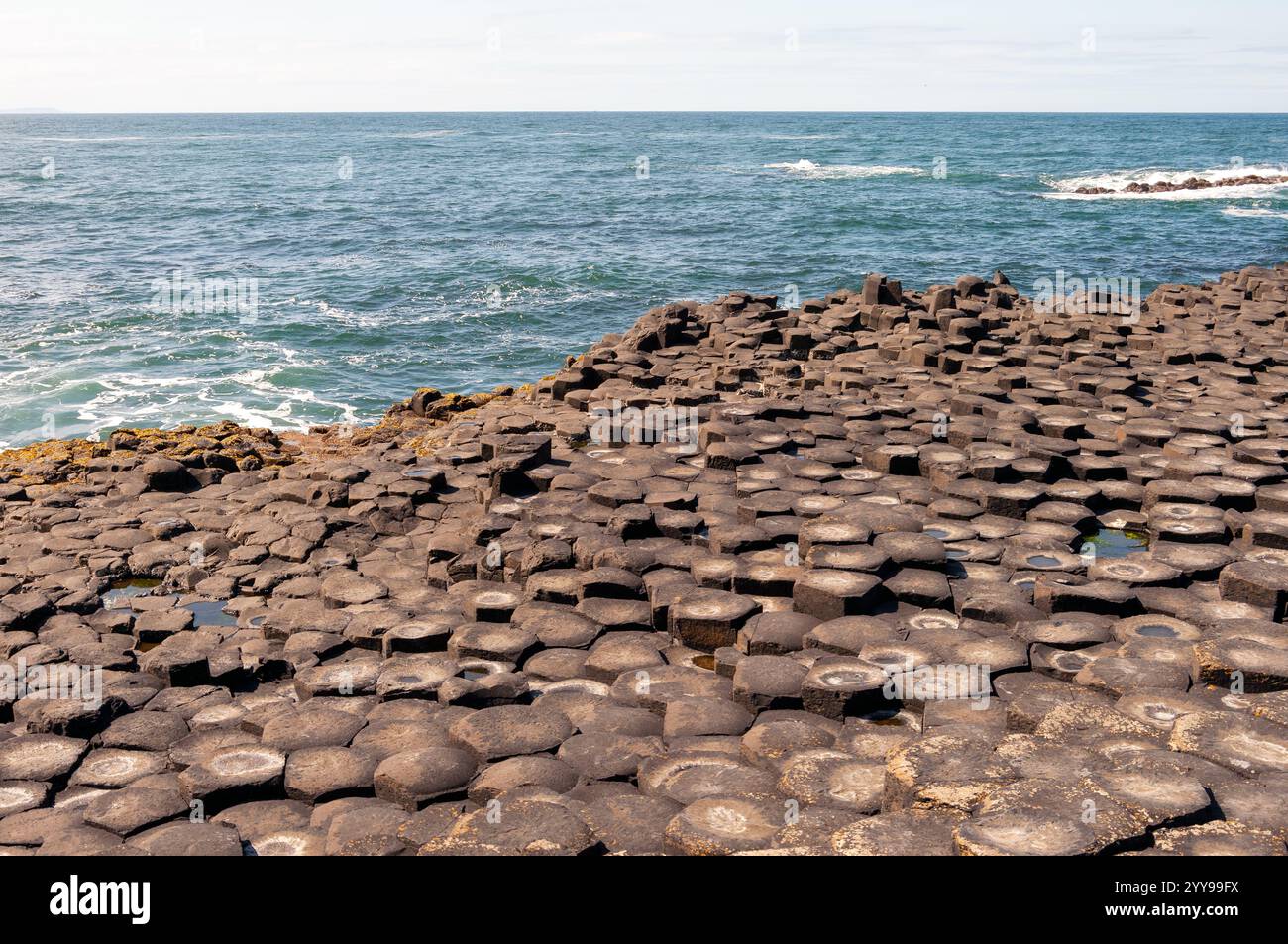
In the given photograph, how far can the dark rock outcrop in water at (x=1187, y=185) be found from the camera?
53.2 meters

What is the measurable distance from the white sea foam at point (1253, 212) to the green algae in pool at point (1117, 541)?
3937 centimetres

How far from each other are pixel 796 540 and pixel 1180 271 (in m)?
24.4

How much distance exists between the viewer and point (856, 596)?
6.61 meters

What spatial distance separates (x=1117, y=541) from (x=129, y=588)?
24.9ft

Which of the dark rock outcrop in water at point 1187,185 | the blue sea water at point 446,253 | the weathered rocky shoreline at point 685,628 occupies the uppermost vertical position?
the dark rock outcrop in water at point 1187,185

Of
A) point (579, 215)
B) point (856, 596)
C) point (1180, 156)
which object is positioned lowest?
point (856, 596)

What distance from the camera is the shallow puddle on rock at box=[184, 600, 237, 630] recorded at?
304 inches

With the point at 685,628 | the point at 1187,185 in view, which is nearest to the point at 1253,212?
the point at 1187,185

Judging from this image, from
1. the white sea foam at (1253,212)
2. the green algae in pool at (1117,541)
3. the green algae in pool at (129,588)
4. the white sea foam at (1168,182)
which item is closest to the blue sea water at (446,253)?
the white sea foam at (1253,212)

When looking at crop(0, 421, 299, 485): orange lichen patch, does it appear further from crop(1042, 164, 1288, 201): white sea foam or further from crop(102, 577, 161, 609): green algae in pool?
crop(1042, 164, 1288, 201): white sea foam

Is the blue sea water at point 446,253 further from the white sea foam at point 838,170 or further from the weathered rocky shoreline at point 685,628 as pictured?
the weathered rocky shoreline at point 685,628

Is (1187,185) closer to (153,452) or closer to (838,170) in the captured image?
(838,170)
